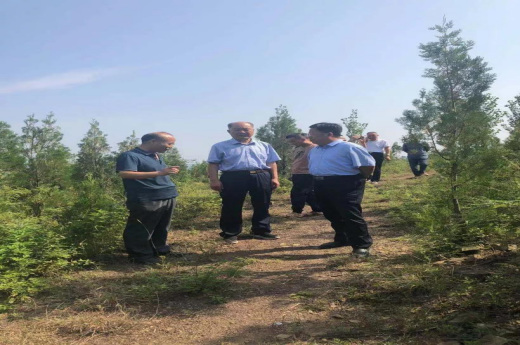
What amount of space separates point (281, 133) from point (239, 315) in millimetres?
9966

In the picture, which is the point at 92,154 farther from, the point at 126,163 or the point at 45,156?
the point at 126,163

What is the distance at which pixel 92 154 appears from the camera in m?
8.13

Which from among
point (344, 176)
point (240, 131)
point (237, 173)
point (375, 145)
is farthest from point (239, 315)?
point (375, 145)

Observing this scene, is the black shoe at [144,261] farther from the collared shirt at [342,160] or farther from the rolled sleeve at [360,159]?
the rolled sleeve at [360,159]

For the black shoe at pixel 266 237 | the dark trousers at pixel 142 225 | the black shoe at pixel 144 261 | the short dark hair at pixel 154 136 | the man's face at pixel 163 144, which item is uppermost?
the short dark hair at pixel 154 136

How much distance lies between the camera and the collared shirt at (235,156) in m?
5.25

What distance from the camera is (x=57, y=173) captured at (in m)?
8.53

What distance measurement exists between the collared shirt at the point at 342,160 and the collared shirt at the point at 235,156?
1084 mm

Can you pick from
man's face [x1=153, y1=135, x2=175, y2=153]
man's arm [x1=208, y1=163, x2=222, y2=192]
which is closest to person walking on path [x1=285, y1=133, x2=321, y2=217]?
man's arm [x1=208, y1=163, x2=222, y2=192]

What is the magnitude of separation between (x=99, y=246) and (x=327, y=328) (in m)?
3.00

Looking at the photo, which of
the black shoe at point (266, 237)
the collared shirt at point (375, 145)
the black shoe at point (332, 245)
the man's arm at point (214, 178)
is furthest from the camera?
the collared shirt at point (375, 145)

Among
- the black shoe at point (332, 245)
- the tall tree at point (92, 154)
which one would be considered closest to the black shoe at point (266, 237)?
the black shoe at point (332, 245)

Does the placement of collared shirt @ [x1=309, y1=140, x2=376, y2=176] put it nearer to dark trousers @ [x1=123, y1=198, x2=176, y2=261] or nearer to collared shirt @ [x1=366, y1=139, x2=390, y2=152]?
dark trousers @ [x1=123, y1=198, x2=176, y2=261]

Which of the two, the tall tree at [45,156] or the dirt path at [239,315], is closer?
A: the dirt path at [239,315]
